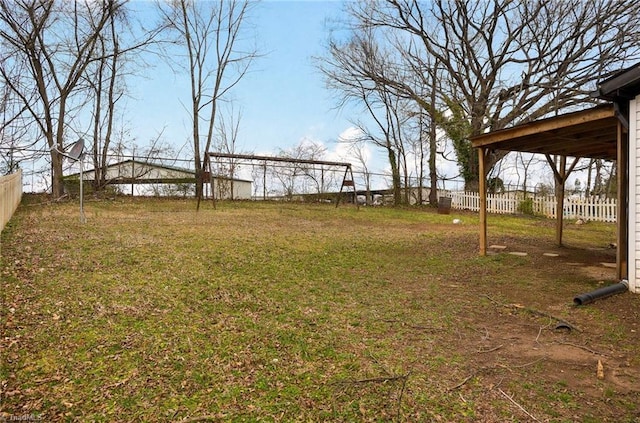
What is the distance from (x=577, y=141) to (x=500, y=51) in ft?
33.0

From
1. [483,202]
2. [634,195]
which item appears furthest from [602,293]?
[483,202]

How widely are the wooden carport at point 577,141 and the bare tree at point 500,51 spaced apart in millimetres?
5318

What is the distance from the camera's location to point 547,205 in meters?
14.8

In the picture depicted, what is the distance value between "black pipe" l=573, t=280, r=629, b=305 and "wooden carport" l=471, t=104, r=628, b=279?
1.10ft

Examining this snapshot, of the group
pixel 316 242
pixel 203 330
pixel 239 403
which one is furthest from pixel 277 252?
pixel 239 403

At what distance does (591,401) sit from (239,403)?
1970 millimetres

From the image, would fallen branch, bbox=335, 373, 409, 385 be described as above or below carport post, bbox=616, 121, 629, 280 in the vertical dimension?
below

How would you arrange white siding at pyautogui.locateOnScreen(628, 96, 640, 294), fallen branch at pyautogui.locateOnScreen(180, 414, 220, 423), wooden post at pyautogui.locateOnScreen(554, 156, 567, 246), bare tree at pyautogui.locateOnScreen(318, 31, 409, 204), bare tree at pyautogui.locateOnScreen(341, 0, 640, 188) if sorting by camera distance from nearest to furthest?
fallen branch at pyautogui.locateOnScreen(180, 414, 220, 423)
white siding at pyautogui.locateOnScreen(628, 96, 640, 294)
wooden post at pyautogui.locateOnScreen(554, 156, 567, 246)
bare tree at pyautogui.locateOnScreen(341, 0, 640, 188)
bare tree at pyautogui.locateOnScreen(318, 31, 409, 204)

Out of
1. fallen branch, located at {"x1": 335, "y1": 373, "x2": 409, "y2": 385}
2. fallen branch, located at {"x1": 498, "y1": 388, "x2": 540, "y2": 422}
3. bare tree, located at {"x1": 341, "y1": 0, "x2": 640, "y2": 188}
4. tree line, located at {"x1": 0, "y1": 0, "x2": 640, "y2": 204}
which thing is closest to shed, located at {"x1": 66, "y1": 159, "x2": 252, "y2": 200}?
tree line, located at {"x1": 0, "y1": 0, "x2": 640, "y2": 204}

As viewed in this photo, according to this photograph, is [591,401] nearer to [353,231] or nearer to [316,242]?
[316,242]

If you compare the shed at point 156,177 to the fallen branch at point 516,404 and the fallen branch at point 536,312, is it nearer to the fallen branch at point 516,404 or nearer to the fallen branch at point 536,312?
the fallen branch at point 536,312

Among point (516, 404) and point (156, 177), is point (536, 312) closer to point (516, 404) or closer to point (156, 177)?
point (516, 404)

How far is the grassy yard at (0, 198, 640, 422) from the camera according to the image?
209 cm

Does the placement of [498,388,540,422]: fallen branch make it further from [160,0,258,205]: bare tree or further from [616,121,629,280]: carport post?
[160,0,258,205]: bare tree
